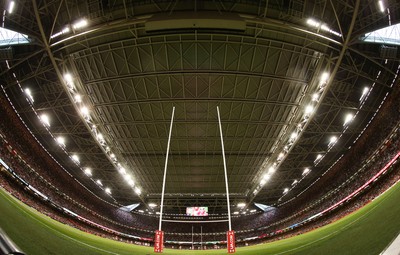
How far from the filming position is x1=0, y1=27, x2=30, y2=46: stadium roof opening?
61.3 feet

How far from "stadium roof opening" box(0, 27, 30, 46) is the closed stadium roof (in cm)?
59

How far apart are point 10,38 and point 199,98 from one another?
1509 cm

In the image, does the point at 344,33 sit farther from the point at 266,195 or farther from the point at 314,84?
the point at 266,195

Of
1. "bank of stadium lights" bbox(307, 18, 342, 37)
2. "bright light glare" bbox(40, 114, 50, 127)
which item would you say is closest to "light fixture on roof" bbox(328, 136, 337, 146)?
"bank of stadium lights" bbox(307, 18, 342, 37)

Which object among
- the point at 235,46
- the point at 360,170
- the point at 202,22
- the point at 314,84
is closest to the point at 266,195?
the point at 360,170

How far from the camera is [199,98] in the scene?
73.6 feet

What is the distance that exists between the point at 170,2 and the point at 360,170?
25428 millimetres

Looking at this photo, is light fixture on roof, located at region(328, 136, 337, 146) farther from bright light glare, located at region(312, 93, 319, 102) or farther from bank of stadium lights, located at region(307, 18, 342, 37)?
bank of stadium lights, located at region(307, 18, 342, 37)

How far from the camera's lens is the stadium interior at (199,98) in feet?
54.2

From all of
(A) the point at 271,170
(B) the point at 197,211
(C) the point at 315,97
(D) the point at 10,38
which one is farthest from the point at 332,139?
(D) the point at 10,38

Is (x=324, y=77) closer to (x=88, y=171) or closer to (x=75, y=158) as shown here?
(x=75, y=158)

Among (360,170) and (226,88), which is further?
(360,170)

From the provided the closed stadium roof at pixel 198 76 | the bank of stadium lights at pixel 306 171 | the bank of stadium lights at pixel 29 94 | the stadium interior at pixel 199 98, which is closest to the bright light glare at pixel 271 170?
the closed stadium roof at pixel 198 76

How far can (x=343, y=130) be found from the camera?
1086 inches
